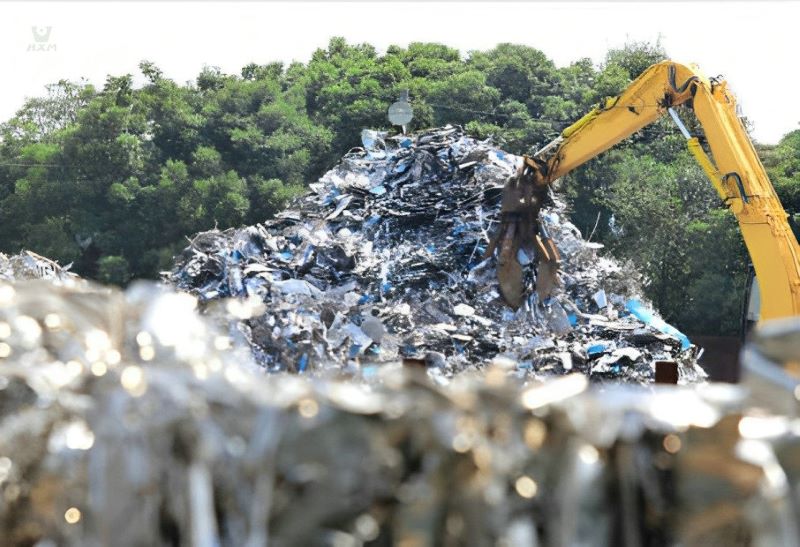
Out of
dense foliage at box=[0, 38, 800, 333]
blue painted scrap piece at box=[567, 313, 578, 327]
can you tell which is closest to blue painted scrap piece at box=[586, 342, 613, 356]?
blue painted scrap piece at box=[567, 313, 578, 327]

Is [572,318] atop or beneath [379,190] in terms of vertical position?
beneath

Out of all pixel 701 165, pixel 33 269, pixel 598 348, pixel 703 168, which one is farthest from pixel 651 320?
pixel 33 269

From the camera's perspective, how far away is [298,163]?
1236 inches

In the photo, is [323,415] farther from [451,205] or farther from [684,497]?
[451,205]

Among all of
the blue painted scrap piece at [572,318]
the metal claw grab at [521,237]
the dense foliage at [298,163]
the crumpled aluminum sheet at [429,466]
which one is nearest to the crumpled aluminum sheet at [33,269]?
the metal claw grab at [521,237]

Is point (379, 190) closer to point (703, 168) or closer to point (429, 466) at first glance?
point (703, 168)

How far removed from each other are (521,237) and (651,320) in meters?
1.87

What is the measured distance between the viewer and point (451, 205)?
596 inches

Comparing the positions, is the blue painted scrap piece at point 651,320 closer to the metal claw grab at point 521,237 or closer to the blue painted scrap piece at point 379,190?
the metal claw grab at point 521,237

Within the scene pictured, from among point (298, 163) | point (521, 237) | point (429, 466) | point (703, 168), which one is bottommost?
point (298, 163)

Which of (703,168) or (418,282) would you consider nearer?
(703,168)

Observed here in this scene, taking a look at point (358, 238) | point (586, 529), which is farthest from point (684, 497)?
point (358, 238)

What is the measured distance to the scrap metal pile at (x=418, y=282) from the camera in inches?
466

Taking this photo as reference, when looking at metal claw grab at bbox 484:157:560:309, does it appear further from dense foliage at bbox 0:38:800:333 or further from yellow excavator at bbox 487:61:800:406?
dense foliage at bbox 0:38:800:333
